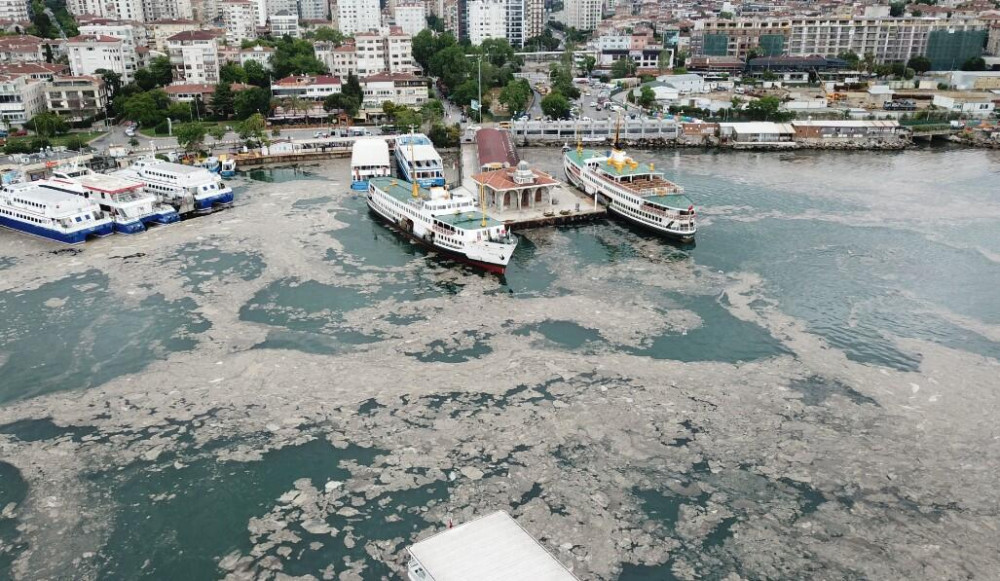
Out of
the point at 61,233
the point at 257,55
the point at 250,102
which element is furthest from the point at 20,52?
the point at 61,233

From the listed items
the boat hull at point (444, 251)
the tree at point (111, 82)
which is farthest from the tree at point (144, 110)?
the boat hull at point (444, 251)

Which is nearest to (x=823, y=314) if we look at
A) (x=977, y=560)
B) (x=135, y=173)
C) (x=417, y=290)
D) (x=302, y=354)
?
(x=977, y=560)

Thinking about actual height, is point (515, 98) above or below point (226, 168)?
above

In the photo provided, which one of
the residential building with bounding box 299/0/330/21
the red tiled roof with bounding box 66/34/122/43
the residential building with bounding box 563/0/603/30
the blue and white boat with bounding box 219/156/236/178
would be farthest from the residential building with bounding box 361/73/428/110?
the residential building with bounding box 299/0/330/21

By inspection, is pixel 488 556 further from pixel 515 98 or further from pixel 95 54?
pixel 95 54

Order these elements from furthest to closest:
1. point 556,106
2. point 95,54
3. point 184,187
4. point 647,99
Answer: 1. point 647,99
2. point 95,54
3. point 556,106
4. point 184,187
